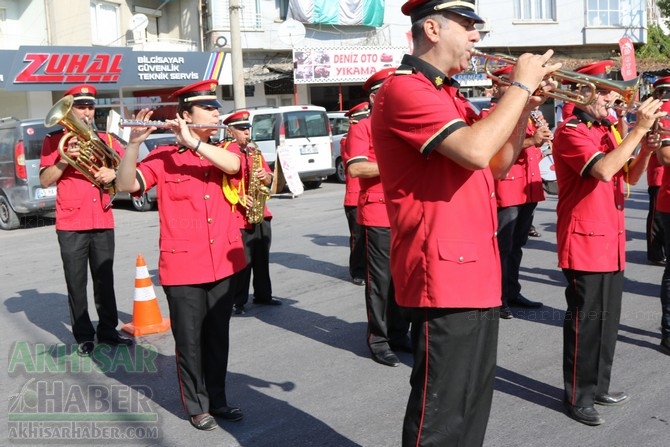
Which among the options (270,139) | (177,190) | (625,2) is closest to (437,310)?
(177,190)

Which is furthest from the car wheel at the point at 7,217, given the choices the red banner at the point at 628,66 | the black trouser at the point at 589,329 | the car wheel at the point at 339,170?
the black trouser at the point at 589,329

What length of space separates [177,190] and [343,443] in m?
1.74

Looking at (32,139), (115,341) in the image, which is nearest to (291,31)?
(32,139)

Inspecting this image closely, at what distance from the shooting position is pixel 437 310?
2.90 meters

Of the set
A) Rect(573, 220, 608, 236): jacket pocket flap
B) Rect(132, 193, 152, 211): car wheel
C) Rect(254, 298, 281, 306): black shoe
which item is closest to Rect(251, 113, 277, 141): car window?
Rect(132, 193, 152, 211): car wheel

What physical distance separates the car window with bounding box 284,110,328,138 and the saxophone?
39.0 feet

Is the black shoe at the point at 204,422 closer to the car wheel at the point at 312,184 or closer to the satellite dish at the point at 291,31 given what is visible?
the car wheel at the point at 312,184

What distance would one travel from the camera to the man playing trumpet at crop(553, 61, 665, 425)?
446cm

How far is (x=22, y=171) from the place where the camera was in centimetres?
1384

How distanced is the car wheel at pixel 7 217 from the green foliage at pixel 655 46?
27029 mm

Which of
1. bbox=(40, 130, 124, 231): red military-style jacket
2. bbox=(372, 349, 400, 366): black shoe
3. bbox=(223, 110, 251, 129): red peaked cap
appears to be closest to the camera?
bbox=(372, 349, 400, 366): black shoe

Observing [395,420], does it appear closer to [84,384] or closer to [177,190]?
[177,190]

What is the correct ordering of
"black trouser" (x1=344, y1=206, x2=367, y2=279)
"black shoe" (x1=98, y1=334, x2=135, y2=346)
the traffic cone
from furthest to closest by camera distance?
"black trouser" (x1=344, y1=206, x2=367, y2=279) → the traffic cone → "black shoe" (x1=98, y1=334, x2=135, y2=346)

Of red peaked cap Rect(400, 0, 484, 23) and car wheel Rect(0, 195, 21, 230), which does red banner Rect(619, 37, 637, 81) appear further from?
car wheel Rect(0, 195, 21, 230)
